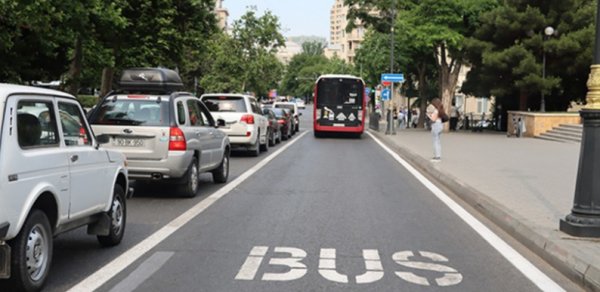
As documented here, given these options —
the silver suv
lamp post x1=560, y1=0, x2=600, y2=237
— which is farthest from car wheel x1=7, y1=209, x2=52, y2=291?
lamp post x1=560, y1=0, x2=600, y2=237

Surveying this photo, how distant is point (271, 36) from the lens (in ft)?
165

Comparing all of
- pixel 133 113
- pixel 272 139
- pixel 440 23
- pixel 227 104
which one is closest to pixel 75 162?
pixel 133 113

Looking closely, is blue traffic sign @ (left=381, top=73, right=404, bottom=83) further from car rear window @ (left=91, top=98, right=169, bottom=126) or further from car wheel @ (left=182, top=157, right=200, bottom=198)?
car rear window @ (left=91, top=98, right=169, bottom=126)

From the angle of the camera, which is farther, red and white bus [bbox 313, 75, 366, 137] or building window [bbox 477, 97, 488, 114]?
building window [bbox 477, 97, 488, 114]

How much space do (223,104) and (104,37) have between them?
6.61m

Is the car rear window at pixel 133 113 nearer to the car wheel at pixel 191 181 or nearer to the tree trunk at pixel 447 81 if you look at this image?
the car wheel at pixel 191 181

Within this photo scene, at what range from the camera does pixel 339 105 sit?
32.8 metres

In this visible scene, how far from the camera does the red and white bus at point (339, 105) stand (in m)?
32.5

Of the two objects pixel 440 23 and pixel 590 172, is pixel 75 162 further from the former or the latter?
pixel 440 23

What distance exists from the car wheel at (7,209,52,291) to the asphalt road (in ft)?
0.89

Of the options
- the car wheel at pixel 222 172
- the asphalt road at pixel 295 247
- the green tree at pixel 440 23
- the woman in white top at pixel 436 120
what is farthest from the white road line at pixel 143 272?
the green tree at pixel 440 23

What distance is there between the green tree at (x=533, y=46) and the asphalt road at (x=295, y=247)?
965 inches

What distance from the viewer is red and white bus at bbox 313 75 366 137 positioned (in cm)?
3253

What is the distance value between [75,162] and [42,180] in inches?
29.2
